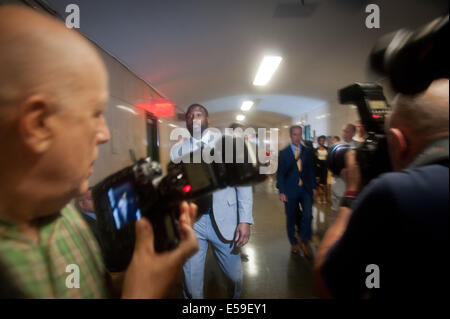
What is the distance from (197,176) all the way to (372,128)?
52 cm

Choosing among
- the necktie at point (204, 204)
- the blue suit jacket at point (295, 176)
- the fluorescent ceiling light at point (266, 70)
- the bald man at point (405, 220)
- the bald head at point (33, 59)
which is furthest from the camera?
the blue suit jacket at point (295, 176)

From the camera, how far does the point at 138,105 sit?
0.64 m

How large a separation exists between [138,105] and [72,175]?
39 centimetres

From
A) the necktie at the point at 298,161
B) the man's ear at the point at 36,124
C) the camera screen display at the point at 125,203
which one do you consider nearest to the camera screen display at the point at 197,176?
the camera screen display at the point at 125,203

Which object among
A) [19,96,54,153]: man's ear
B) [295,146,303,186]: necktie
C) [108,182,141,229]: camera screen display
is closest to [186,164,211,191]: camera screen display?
[108,182,141,229]: camera screen display

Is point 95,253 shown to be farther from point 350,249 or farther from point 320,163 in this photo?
point 320,163

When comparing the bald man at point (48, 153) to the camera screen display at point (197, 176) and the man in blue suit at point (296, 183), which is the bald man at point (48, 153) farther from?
the man in blue suit at point (296, 183)

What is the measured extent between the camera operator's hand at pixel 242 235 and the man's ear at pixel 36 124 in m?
0.60

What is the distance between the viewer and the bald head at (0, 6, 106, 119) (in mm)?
250

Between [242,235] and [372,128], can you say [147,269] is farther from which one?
[372,128]

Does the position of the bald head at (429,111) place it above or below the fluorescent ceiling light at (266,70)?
below

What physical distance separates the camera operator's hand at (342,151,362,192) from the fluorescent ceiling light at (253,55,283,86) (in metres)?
0.43

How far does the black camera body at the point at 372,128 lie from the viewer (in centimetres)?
52

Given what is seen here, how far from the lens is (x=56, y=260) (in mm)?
316
